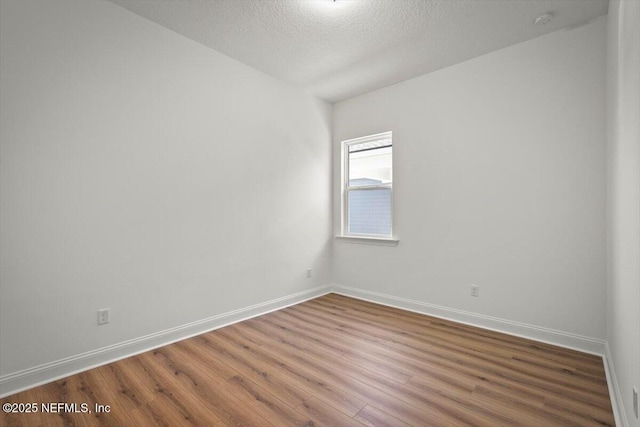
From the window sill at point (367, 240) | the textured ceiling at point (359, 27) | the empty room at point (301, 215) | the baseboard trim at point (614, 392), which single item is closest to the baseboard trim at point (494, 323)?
the empty room at point (301, 215)

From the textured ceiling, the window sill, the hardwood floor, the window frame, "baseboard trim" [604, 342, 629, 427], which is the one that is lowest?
the hardwood floor

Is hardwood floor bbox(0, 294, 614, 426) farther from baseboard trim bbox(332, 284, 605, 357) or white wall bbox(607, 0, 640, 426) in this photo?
white wall bbox(607, 0, 640, 426)

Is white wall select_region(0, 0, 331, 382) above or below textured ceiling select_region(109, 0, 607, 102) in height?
below

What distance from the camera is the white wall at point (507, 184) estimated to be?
8.91 ft

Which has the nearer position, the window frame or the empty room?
the empty room

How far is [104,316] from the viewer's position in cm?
253

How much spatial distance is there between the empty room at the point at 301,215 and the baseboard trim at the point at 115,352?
2cm

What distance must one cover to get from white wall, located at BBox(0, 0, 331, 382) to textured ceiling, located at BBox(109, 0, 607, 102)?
32 cm

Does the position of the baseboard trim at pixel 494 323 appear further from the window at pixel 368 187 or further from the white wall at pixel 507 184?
the window at pixel 368 187

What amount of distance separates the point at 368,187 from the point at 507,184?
5.72ft

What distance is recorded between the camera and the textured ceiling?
101 inches

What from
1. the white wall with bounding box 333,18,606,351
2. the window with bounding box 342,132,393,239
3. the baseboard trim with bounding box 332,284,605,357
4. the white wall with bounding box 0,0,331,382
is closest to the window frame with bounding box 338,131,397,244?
the window with bounding box 342,132,393,239

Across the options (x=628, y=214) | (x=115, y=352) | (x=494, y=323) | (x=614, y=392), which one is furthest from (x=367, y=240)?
(x=115, y=352)

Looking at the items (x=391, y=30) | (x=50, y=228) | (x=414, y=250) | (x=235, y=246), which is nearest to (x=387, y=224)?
(x=414, y=250)
